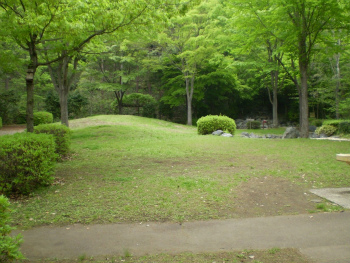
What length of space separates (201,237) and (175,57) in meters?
22.5

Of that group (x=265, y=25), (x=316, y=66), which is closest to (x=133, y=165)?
(x=265, y=25)

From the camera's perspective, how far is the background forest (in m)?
6.76

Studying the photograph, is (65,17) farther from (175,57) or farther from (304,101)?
(175,57)

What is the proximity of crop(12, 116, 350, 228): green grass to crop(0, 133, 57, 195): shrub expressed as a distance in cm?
28

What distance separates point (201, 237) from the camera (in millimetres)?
3033

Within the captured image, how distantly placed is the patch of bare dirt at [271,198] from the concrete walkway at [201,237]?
0.25m

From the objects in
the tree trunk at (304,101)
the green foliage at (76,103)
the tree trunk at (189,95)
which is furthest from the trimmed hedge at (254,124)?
the green foliage at (76,103)

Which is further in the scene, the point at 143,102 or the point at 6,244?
the point at 143,102

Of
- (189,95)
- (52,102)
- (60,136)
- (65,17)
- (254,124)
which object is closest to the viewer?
(65,17)

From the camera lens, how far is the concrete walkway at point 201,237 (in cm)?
274

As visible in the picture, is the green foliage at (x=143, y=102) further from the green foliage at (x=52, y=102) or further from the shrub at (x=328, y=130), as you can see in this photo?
the shrub at (x=328, y=130)

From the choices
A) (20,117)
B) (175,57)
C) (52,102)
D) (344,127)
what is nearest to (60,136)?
(344,127)

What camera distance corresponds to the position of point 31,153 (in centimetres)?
438

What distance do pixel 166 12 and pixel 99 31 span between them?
74.9 inches
